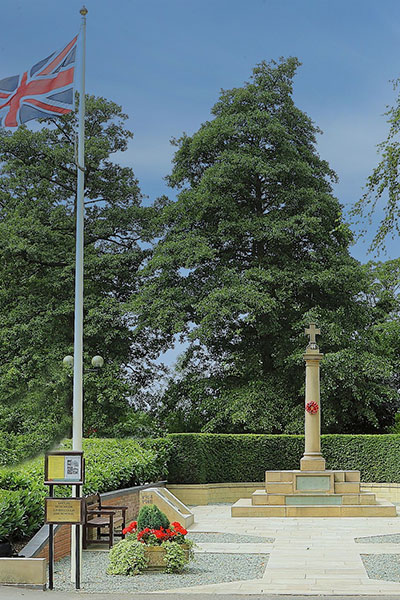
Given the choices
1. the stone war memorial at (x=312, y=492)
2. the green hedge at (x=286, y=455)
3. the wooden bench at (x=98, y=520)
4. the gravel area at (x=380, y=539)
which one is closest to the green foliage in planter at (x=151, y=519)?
Result: the wooden bench at (x=98, y=520)

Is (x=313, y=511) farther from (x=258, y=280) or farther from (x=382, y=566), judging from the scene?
(x=258, y=280)

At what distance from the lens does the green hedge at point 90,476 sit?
11664 millimetres

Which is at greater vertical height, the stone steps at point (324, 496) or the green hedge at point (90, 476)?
the green hedge at point (90, 476)

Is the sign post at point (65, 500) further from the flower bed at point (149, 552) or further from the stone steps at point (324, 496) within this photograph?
the stone steps at point (324, 496)

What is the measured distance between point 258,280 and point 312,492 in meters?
10.6

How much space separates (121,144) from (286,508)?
19.4m

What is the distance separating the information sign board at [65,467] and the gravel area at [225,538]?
547 cm

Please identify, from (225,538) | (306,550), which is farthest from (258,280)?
(306,550)

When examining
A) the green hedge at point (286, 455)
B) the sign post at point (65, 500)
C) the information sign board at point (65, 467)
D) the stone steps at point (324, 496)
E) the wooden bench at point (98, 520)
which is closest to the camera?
the sign post at point (65, 500)

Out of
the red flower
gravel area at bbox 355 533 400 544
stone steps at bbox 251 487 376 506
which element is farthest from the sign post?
the red flower

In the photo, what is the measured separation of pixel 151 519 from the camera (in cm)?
1177

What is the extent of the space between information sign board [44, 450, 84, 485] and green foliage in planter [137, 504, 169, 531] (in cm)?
172

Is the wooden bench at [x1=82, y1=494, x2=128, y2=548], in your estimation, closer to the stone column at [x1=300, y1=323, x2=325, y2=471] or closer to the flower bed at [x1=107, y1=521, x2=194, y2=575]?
the flower bed at [x1=107, y1=521, x2=194, y2=575]

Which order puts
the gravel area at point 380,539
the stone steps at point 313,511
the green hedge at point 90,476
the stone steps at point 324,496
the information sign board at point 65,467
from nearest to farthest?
the information sign board at point 65,467 → the green hedge at point 90,476 → the gravel area at point 380,539 → the stone steps at point 313,511 → the stone steps at point 324,496
